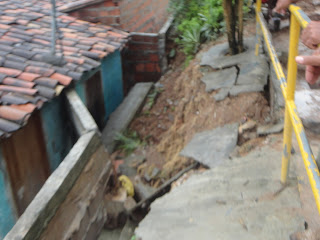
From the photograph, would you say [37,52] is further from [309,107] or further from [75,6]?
[309,107]

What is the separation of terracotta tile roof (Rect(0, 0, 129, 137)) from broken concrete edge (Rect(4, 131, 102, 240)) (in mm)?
595

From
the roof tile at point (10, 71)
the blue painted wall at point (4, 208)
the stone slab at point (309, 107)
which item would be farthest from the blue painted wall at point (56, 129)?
the stone slab at point (309, 107)

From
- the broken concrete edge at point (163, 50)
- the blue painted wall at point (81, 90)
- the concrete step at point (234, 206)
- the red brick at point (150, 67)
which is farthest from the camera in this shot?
the red brick at point (150, 67)

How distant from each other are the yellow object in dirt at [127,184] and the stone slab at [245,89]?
1.62 meters

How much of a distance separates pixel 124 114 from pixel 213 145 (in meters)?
2.89

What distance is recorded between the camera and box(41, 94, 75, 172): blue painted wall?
4.13 m

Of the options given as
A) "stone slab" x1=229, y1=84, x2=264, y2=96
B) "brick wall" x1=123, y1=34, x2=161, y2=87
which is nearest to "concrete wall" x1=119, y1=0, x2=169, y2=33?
"brick wall" x1=123, y1=34, x2=161, y2=87

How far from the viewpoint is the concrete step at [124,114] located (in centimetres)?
555

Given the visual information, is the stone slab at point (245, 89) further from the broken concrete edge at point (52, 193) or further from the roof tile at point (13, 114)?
the roof tile at point (13, 114)

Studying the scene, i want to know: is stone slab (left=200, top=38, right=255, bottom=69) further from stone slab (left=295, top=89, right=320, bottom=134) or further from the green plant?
stone slab (left=295, top=89, right=320, bottom=134)

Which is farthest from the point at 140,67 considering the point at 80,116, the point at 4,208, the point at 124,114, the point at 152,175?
the point at 4,208

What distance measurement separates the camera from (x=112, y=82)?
6.60m

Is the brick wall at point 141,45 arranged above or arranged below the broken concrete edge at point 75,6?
below

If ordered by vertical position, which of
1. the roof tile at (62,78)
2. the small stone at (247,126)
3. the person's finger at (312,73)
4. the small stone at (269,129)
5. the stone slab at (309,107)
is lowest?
the small stone at (247,126)
